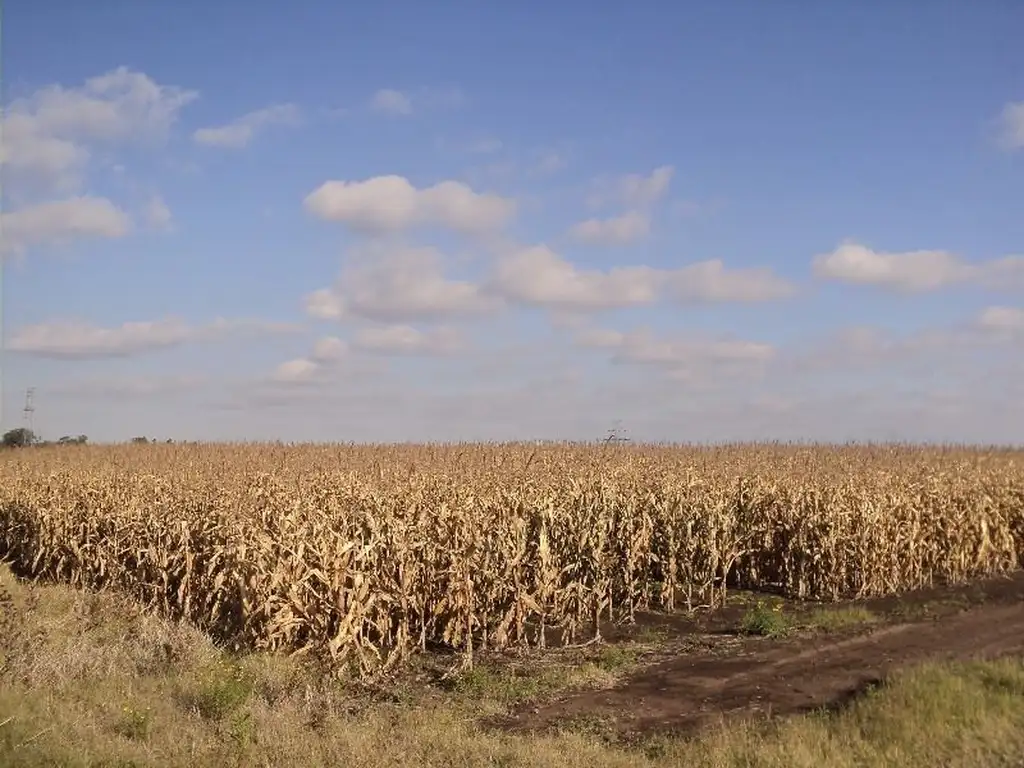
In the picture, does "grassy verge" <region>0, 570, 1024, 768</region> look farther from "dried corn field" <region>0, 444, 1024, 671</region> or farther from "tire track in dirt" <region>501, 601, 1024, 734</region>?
"dried corn field" <region>0, 444, 1024, 671</region>

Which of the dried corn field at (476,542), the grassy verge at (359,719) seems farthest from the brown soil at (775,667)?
the dried corn field at (476,542)

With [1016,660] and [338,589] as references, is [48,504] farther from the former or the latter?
[1016,660]

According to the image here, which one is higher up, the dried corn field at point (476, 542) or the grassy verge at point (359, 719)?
the dried corn field at point (476, 542)

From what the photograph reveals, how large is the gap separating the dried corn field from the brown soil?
4.46 feet

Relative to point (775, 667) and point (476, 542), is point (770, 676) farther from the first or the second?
point (476, 542)

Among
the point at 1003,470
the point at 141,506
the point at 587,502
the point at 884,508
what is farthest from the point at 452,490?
the point at 1003,470

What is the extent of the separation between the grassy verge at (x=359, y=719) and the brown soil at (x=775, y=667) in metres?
0.49

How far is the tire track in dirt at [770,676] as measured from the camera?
9836mm

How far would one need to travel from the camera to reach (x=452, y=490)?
49.7 ft

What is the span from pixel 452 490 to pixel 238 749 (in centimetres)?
732

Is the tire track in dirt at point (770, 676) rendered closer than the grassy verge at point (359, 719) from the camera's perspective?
No

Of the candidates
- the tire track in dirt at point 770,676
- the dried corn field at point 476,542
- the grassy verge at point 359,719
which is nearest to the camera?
the grassy verge at point 359,719

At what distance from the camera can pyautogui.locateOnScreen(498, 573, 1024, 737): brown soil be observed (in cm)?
985

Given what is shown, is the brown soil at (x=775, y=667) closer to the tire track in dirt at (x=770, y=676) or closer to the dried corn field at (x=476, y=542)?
the tire track in dirt at (x=770, y=676)
